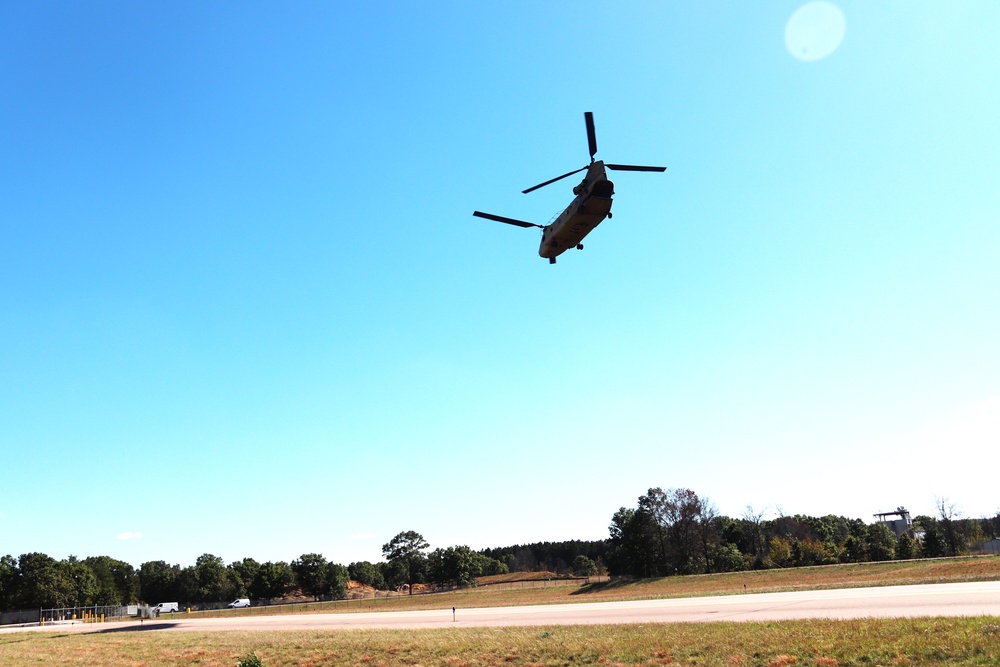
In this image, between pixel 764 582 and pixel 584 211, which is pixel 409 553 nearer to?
pixel 764 582

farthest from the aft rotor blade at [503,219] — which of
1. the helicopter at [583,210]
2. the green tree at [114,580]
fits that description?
the green tree at [114,580]

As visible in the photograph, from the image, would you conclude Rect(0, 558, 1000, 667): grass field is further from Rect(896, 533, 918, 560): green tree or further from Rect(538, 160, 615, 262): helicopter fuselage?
Rect(896, 533, 918, 560): green tree

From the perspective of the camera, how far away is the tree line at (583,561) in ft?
303

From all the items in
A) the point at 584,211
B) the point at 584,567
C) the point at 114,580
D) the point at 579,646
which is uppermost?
the point at 584,211

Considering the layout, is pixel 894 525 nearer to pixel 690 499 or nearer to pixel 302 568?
pixel 690 499

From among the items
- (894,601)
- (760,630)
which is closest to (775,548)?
(894,601)

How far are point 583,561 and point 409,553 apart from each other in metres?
39.6

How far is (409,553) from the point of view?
12600cm

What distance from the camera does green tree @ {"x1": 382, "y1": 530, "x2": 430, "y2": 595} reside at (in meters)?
125

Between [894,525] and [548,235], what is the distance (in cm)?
20253

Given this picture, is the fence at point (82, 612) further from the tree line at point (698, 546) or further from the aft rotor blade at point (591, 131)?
the aft rotor blade at point (591, 131)

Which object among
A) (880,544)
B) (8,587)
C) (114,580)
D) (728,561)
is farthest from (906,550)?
(114,580)

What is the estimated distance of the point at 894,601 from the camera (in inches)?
1185

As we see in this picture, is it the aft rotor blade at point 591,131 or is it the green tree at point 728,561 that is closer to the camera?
the aft rotor blade at point 591,131
